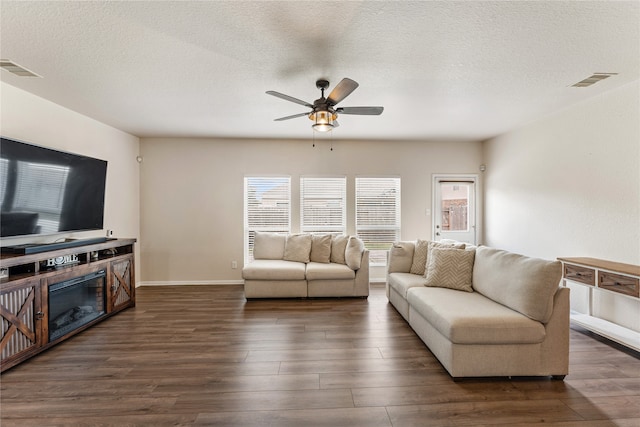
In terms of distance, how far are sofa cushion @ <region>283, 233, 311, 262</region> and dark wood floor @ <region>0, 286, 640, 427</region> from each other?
1576 millimetres

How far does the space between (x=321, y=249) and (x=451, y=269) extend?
2201 millimetres

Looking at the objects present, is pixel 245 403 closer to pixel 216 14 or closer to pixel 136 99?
pixel 216 14

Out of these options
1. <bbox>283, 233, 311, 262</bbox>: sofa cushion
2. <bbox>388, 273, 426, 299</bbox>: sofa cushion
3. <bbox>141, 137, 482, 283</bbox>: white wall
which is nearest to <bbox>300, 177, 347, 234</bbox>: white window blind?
<bbox>141, 137, 482, 283</bbox>: white wall

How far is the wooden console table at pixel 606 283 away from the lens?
2680 mm

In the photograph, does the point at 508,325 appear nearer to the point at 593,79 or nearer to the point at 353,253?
the point at 353,253

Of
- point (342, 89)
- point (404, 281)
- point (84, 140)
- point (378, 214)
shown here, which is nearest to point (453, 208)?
point (378, 214)

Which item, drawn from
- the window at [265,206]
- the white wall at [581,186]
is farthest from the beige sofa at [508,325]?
the window at [265,206]

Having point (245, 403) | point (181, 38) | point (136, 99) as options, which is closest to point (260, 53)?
point (181, 38)

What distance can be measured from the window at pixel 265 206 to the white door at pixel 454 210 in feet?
9.78

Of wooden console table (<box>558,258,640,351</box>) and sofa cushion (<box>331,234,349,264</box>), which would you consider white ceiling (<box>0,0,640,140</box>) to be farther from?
sofa cushion (<box>331,234,349,264</box>)

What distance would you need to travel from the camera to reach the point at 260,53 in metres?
2.37

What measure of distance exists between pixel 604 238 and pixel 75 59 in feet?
19.0

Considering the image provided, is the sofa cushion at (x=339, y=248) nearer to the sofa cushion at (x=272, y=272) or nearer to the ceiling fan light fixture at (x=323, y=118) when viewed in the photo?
the sofa cushion at (x=272, y=272)

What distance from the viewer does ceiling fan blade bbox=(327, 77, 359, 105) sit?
2262 mm
